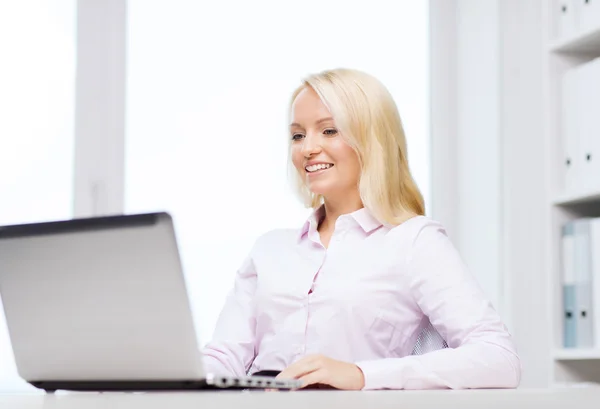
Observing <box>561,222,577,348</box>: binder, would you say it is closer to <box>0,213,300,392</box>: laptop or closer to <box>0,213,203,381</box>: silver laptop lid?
<box>0,213,300,392</box>: laptop

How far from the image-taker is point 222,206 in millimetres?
2988

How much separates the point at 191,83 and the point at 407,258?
4.91 ft

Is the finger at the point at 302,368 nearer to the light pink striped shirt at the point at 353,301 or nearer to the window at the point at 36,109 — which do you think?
the light pink striped shirt at the point at 353,301

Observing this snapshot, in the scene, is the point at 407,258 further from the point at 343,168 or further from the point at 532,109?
the point at 532,109

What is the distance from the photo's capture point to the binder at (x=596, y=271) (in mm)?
2232

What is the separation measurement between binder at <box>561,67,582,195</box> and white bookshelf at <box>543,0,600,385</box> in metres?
0.01

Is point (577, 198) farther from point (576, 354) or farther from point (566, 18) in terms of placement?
point (566, 18)

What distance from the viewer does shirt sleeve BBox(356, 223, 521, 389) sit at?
1.43 metres

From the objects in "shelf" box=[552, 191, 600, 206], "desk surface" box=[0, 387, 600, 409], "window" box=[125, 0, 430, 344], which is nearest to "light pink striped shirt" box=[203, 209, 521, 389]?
"shelf" box=[552, 191, 600, 206]

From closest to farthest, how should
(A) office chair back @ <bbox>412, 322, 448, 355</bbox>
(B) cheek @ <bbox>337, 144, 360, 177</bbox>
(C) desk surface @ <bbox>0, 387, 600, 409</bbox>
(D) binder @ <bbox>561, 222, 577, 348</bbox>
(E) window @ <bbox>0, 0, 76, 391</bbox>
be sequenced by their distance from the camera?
(C) desk surface @ <bbox>0, 387, 600, 409</bbox> → (A) office chair back @ <bbox>412, 322, 448, 355</bbox> → (B) cheek @ <bbox>337, 144, 360, 177</bbox> → (D) binder @ <bbox>561, 222, 577, 348</bbox> → (E) window @ <bbox>0, 0, 76, 391</bbox>

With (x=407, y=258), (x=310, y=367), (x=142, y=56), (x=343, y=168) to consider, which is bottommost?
(x=310, y=367)

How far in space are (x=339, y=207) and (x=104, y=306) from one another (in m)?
1.07

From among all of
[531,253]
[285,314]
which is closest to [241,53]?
[531,253]

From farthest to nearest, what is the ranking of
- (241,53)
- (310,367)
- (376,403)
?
(241,53) < (310,367) < (376,403)
